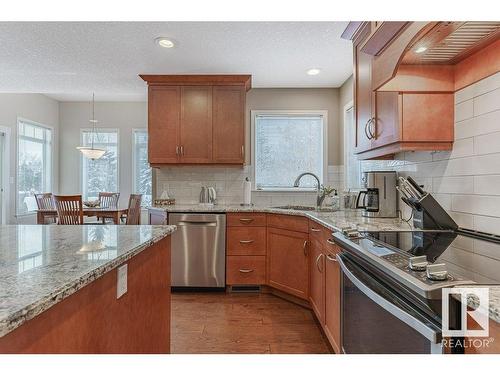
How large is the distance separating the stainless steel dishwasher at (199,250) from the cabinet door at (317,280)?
961mm

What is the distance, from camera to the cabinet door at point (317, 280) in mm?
2270

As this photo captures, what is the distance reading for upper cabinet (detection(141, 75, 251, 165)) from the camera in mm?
3580

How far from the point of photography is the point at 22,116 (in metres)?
5.69

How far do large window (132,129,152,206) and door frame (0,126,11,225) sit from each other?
6.89 feet

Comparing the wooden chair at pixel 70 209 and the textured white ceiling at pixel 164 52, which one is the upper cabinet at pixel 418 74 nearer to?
the textured white ceiling at pixel 164 52

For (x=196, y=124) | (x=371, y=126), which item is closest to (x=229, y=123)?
(x=196, y=124)

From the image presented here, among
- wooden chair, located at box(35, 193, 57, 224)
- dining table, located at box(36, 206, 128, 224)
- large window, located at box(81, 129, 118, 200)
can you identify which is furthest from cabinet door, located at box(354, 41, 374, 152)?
large window, located at box(81, 129, 118, 200)

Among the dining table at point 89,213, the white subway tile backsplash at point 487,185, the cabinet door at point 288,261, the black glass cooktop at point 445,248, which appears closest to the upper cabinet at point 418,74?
the white subway tile backsplash at point 487,185

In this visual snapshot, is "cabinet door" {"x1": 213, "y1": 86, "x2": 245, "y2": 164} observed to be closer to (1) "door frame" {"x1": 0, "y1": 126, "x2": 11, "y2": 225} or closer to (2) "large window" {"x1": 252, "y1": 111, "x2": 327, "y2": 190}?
(2) "large window" {"x1": 252, "y1": 111, "x2": 327, "y2": 190}

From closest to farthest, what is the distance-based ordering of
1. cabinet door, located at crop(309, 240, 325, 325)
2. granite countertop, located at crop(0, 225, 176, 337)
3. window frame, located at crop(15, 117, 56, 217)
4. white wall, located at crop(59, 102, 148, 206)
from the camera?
1. granite countertop, located at crop(0, 225, 176, 337)
2. cabinet door, located at crop(309, 240, 325, 325)
3. window frame, located at crop(15, 117, 56, 217)
4. white wall, located at crop(59, 102, 148, 206)

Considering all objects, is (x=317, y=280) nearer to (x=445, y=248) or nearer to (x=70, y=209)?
(x=445, y=248)

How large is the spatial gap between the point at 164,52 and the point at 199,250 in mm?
1911

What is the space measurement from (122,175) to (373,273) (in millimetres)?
6262

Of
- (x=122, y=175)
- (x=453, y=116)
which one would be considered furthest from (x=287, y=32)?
(x=122, y=175)
